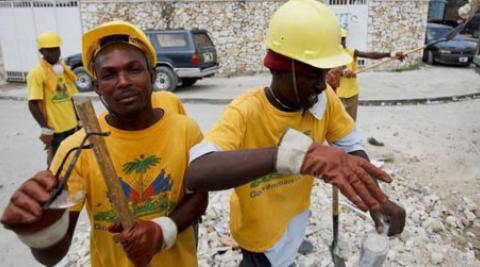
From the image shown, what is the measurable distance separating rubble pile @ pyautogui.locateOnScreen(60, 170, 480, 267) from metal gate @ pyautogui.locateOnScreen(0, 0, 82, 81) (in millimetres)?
12410

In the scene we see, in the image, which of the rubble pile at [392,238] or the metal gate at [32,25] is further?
the metal gate at [32,25]

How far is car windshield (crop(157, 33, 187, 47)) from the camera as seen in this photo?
41.3 feet

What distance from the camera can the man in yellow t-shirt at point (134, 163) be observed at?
1.72 m

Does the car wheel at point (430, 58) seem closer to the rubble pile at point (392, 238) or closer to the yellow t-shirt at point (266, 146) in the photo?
the rubble pile at point (392, 238)

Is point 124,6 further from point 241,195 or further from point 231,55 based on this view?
point 241,195

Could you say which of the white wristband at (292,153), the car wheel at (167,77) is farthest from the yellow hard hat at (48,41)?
the car wheel at (167,77)

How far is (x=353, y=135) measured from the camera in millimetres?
2297

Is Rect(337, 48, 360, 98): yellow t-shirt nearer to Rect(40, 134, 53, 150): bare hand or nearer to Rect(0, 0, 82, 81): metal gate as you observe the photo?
Rect(40, 134, 53, 150): bare hand

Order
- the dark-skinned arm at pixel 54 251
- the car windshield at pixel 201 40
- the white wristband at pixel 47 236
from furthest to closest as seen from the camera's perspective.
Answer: the car windshield at pixel 201 40 → the dark-skinned arm at pixel 54 251 → the white wristband at pixel 47 236

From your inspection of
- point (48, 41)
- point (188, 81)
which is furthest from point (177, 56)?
point (48, 41)

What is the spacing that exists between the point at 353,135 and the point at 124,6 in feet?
47.3

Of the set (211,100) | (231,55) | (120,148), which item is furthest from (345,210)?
(231,55)

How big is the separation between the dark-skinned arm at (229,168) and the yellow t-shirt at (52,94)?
3881mm

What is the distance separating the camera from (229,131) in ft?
5.96
